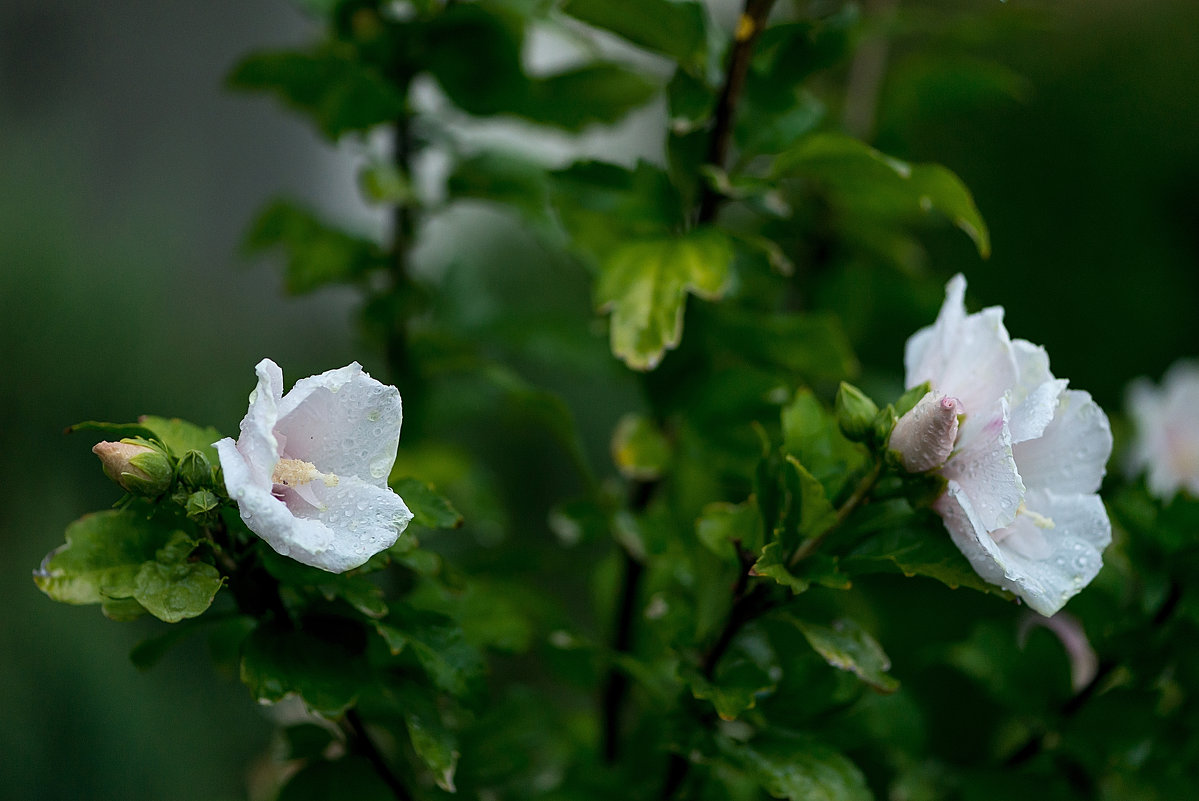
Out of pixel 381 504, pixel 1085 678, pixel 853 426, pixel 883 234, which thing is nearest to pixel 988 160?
pixel 883 234

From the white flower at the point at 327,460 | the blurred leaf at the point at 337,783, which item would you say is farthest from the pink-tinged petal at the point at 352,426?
the blurred leaf at the point at 337,783

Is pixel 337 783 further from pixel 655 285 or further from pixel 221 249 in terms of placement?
pixel 221 249

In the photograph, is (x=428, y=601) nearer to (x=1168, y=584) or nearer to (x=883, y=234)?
(x=1168, y=584)

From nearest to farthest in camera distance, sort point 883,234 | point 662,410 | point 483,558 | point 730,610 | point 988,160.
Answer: point 730,610 < point 662,410 < point 483,558 < point 883,234 < point 988,160

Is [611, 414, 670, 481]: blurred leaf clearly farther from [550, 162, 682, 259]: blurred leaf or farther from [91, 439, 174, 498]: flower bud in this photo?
[91, 439, 174, 498]: flower bud

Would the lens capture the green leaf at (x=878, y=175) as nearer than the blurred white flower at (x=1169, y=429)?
Yes

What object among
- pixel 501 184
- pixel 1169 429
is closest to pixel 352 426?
pixel 501 184

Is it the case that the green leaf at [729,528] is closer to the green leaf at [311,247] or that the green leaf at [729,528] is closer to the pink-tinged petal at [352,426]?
the pink-tinged petal at [352,426]
